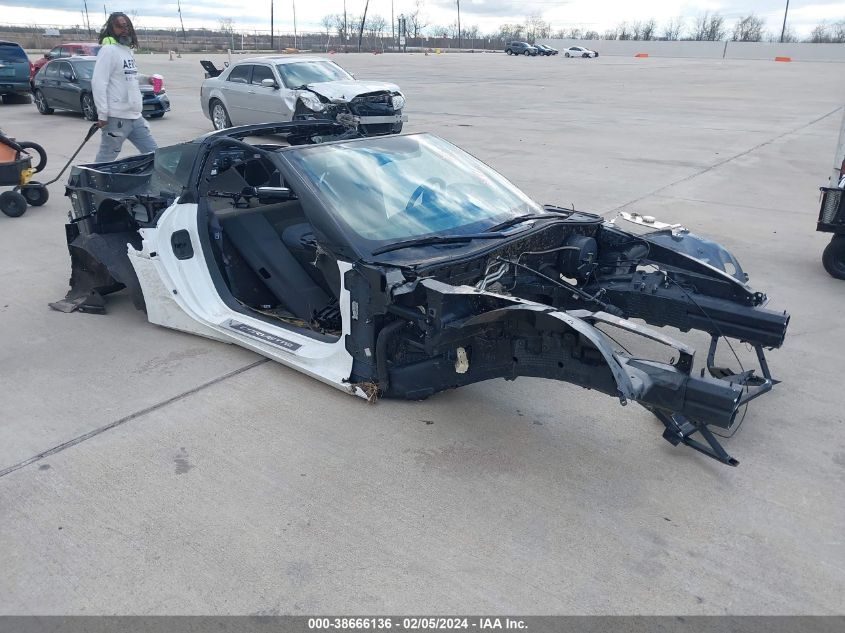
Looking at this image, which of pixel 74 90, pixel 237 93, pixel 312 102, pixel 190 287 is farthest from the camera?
pixel 74 90

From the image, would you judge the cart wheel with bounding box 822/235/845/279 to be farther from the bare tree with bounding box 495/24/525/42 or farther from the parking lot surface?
the bare tree with bounding box 495/24/525/42

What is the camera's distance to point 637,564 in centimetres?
271

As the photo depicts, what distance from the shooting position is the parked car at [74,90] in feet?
52.3

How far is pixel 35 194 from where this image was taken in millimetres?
8422

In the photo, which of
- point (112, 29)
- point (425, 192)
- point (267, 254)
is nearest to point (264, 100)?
point (112, 29)

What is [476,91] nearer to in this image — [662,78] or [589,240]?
[662,78]

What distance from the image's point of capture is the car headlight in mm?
12062

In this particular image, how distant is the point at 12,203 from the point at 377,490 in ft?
22.3

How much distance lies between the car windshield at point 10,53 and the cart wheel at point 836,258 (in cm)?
2002

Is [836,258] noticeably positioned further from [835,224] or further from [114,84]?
[114,84]

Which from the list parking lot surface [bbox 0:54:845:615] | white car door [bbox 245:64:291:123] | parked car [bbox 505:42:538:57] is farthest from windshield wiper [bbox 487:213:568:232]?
parked car [bbox 505:42:538:57]

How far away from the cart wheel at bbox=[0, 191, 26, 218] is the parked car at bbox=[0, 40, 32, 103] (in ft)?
43.7

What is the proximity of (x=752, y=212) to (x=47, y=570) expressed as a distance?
26.5 ft
